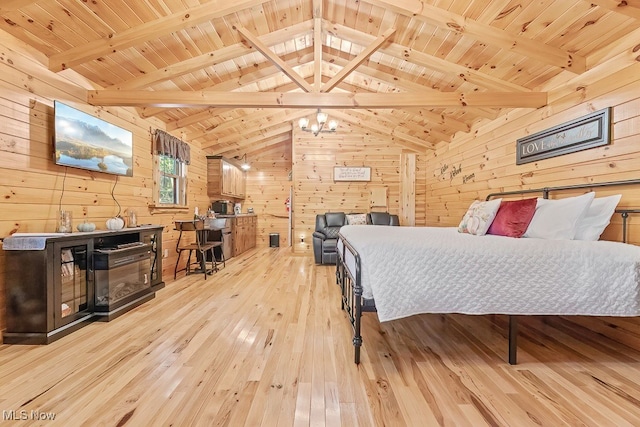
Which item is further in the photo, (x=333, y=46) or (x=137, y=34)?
(x=333, y=46)

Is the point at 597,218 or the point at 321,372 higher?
the point at 597,218

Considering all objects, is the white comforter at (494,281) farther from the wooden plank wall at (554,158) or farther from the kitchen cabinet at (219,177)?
the kitchen cabinet at (219,177)

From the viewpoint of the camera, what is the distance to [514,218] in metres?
2.42

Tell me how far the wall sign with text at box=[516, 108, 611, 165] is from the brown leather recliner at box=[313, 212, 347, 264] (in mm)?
2959

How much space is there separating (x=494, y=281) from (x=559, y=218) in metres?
1.00

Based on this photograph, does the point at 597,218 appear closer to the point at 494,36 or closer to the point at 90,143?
the point at 494,36

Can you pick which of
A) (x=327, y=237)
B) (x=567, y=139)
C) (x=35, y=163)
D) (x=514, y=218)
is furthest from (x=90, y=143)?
(x=567, y=139)

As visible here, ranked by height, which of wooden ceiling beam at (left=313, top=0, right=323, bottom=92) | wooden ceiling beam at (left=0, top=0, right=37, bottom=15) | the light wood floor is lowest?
the light wood floor

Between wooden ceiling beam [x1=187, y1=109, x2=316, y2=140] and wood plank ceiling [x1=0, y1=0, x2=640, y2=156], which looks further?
wooden ceiling beam [x1=187, y1=109, x2=316, y2=140]

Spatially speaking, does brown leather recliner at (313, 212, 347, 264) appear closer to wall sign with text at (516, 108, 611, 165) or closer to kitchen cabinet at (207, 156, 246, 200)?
kitchen cabinet at (207, 156, 246, 200)

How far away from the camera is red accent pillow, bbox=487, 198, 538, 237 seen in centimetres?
236

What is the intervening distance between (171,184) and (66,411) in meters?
3.92

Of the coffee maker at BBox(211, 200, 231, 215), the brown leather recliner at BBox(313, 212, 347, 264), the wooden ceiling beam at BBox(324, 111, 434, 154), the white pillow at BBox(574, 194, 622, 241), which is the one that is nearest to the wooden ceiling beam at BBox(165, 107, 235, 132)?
the coffee maker at BBox(211, 200, 231, 215)

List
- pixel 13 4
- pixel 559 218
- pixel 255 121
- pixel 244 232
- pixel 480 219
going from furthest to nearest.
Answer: pixel 244 232 → pixel 255 121 → pixel 480 219 → pixel 559 218 → pixel 13 4
